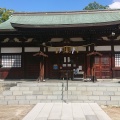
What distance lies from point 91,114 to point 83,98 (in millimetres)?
3253

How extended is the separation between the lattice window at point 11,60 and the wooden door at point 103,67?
616cm

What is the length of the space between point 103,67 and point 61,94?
6865mm

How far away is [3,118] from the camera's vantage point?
9664 mm

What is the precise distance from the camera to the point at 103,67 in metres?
19.7

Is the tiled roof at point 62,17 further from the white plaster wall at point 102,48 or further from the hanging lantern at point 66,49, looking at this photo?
the hanging lantern at point 66,49

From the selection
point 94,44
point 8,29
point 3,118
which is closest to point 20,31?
point 8,29

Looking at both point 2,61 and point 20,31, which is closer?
point 20,31

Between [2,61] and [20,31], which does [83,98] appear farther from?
[2,61]

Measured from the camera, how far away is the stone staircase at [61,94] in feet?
43.2

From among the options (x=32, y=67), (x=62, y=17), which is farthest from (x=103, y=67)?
(x=62, y=17)

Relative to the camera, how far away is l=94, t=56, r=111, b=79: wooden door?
64.3ft

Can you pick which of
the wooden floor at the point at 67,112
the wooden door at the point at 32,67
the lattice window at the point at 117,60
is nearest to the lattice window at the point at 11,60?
the wooden door at the point at 32,67

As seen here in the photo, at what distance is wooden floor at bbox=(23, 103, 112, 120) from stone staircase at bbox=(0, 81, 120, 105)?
0.82 metres

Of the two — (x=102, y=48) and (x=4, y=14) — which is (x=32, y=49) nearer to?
(x=102, y=48)
